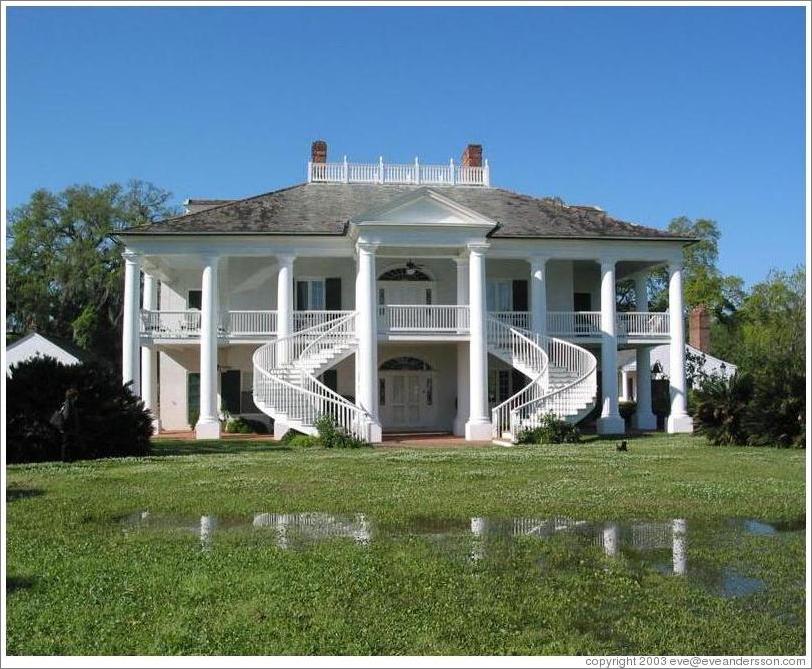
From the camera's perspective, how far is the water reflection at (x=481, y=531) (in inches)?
331

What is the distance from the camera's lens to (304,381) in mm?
25719

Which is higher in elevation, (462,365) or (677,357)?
(677,357)

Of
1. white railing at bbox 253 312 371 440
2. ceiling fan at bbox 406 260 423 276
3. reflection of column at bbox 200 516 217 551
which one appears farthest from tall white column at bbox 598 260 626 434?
reflection of column at bbox 200 516 217 551

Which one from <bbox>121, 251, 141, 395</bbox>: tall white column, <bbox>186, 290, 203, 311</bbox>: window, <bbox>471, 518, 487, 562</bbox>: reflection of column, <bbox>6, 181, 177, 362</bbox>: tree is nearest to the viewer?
<bbox>471, 518, 487, 562</bbox>: reflection of column

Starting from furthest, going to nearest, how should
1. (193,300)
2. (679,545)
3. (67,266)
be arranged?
(67,266) < (193,300) < (679,545)

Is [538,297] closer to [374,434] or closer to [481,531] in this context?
[374,434]

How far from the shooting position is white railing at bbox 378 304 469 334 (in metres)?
27.3

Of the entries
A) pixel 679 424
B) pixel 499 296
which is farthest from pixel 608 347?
pixel 499 296

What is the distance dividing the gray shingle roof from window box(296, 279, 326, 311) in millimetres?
2646

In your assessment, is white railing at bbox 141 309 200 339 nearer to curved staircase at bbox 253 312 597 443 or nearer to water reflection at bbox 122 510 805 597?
curved staircase at bbox 253 312 597 443

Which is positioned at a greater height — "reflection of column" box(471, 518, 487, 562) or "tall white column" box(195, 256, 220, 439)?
"tall white column" box(195, 256, 220, 439)

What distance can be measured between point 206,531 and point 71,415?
33.1 feet

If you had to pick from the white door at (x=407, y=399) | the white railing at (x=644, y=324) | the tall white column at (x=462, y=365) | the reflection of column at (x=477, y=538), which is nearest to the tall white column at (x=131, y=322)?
the white door at (x=407, y=399)

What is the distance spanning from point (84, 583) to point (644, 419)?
2688cm
